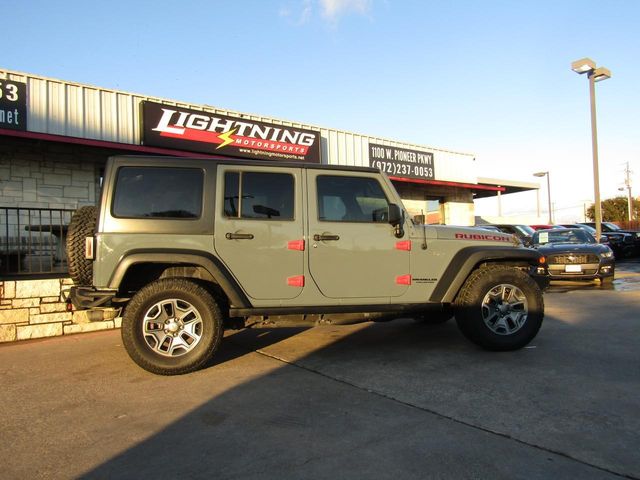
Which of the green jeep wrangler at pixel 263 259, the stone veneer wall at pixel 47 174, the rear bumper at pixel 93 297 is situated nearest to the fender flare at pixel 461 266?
the green jeep wrangler at pixel 263 259

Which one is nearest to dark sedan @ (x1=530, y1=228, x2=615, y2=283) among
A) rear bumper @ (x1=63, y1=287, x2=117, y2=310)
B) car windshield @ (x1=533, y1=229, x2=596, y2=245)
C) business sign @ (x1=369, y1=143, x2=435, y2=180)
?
car windshield @ (x1=533, y1=229, x2=596, y2=245)

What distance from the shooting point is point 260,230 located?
15.2 feet

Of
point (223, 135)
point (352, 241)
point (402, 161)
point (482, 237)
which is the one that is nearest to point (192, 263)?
point (352, 241)

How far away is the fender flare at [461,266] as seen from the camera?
4.92m

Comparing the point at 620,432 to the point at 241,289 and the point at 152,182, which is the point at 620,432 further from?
the point at 152,182

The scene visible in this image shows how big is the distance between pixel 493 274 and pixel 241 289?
2665mm

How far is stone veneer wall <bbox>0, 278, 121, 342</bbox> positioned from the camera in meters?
6.13

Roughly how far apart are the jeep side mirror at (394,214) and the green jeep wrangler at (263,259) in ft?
0.04

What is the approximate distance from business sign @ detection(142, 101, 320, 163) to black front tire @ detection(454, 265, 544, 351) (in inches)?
313

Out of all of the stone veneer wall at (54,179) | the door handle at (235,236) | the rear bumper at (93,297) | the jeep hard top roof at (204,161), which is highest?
the stone veneer wall at (54,179)

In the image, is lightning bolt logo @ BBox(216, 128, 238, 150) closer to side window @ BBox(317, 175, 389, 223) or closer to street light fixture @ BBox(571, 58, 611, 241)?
side window @ BBox(317, 175, 389, 223)

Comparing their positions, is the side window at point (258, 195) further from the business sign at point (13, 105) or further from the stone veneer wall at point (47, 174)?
the stone veneer wall at point (47, 174)

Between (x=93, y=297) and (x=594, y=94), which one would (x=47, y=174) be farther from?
(x=594, y=94)

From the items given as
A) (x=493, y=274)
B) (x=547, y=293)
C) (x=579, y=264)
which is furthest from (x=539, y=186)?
(x=493, y=274)
